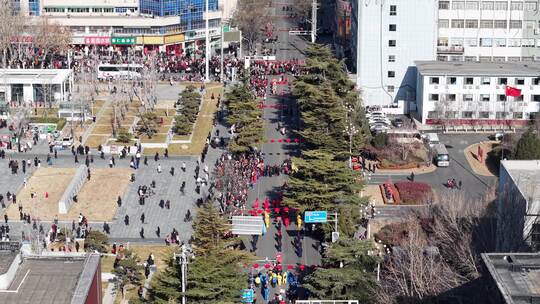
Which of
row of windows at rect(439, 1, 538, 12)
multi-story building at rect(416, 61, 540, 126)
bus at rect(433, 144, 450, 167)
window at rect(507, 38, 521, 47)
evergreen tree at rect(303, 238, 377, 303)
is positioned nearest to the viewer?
evergreen tree at rect(303, 238, 377, 303)

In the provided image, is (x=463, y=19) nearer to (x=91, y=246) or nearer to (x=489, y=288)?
(x=91, y=246)

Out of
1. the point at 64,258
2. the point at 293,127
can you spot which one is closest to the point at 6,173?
the point at 293,127

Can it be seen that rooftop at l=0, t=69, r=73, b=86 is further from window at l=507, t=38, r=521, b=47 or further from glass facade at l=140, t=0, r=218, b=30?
window at l=507, t=38, r=521, b=47

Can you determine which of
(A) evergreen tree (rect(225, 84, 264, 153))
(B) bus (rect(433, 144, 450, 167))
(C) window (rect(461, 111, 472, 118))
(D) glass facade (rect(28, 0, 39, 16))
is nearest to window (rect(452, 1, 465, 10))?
(C) window (rect(461, 111, 472, 118))

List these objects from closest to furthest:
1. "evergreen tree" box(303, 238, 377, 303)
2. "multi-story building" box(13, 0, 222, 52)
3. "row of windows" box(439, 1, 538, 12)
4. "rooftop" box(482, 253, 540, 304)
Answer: "rooftop" box(482, 253, 540, 304) < "evergreen tree" box(303, 238, 377, 303) < "row of windows" box(439, 1, 538, 12) < "multi-story building" box(13, 0, 222, 52)

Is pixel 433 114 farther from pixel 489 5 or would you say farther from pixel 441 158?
pixel 489 5

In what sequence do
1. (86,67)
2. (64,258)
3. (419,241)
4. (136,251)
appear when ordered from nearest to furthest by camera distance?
(64,258), (419,241), (136,251), (86,67)

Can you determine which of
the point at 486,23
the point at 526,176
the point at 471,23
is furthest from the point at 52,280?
the point at 486,23
